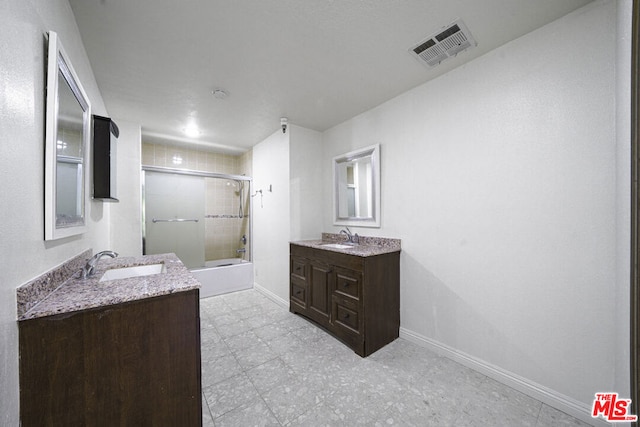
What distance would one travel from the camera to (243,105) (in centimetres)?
255

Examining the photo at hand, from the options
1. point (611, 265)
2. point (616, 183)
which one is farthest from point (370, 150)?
point (611, 265)

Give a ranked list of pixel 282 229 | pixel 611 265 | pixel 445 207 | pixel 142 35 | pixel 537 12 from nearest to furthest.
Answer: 1. pixel 611 265
2. pixel 537 12
3. pixel 142 35
4. pixel 445 207
5. pixel 282 229

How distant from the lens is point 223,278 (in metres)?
3.67

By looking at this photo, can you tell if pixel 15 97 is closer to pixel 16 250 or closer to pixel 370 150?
pixel 16 250

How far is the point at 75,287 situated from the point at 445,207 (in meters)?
2.47

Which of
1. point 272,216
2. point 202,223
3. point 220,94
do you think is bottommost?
point 202,223

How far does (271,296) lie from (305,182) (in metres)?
1.73

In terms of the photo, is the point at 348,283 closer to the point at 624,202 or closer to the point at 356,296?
the point at 356,296

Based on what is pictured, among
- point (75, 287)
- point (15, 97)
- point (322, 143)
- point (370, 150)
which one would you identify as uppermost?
point (322, 143)

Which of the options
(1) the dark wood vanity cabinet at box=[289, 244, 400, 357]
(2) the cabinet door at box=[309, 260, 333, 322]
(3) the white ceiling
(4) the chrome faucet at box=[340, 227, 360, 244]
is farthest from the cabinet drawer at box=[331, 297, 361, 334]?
(3) the white ceiling

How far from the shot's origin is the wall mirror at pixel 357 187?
2574 mm

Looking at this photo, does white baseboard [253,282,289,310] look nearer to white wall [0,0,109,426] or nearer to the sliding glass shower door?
the sliding glass shower door
